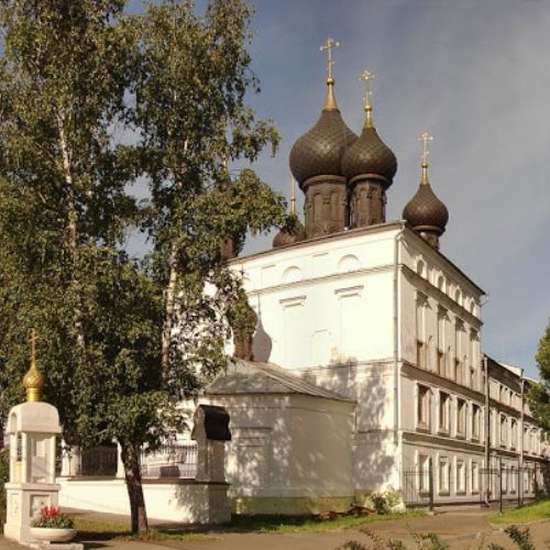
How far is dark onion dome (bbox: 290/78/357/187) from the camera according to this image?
36.6 meters

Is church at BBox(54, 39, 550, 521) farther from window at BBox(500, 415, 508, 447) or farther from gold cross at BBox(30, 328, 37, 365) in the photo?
gold cross at BBox(30, 328, 37, 365)

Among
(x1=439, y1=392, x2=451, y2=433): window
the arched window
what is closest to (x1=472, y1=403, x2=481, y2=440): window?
(x1=439, y1=392, x2=451, y2=433): window

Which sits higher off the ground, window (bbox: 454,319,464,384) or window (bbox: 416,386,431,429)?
window (bbox: 454,319,464,384)

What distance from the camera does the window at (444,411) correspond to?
3484 centimetres

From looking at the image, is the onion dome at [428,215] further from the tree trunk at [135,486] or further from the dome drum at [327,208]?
the tree trunk at [135,486]

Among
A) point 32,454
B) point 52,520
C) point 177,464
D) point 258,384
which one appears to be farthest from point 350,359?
point 52,520

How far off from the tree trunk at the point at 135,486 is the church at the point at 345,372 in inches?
151

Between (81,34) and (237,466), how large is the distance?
597 inches

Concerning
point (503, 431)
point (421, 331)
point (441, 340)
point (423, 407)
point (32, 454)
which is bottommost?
point (32, 454)

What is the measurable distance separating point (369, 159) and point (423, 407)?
33.1ft

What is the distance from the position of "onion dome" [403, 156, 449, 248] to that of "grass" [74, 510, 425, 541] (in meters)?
16.1

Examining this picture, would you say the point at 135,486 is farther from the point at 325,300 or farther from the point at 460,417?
the point at 460,417

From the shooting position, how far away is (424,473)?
32281mm

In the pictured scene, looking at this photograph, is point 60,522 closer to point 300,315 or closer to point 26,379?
point 26,379
